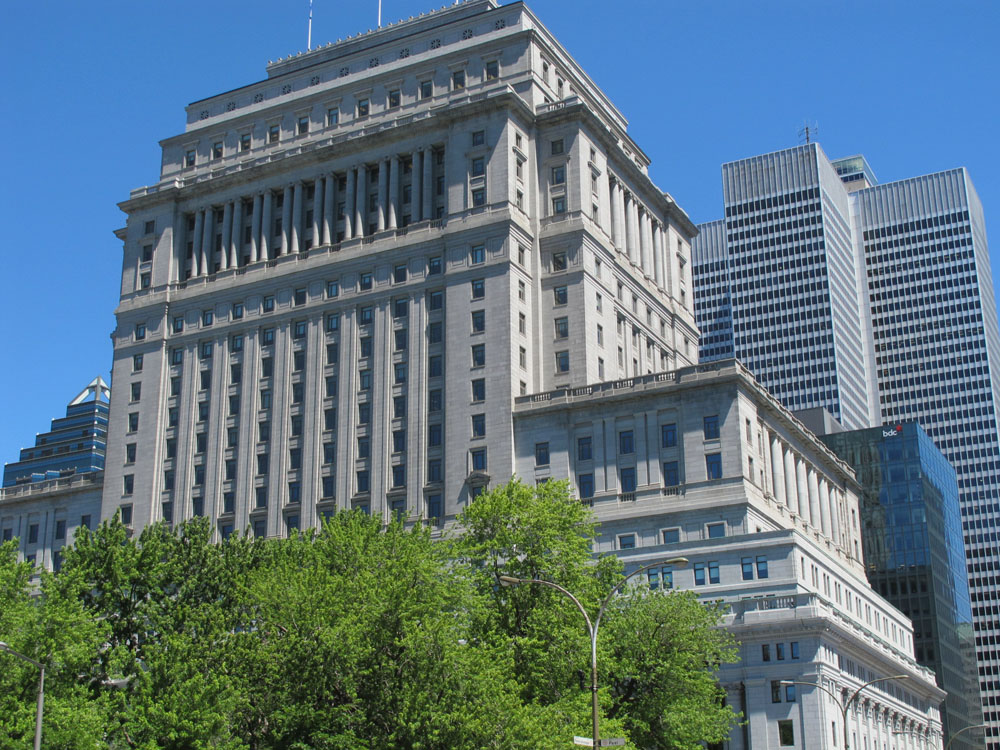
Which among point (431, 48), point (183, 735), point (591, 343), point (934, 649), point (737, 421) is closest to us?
point (183, 735)

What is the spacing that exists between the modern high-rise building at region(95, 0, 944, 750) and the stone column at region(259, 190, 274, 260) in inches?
16.8

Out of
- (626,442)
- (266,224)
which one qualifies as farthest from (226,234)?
(626,442)

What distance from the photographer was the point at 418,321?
4739 inches

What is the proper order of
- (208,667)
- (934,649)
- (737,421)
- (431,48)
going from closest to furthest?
(208,667), (737,421), (431,48), (934,649)

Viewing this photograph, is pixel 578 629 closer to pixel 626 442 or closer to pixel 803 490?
pixel 626 442

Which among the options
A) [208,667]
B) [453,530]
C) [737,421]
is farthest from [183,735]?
[737,421]

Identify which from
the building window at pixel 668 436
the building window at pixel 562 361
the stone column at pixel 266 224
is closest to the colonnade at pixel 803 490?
the building window at pixel 668 436

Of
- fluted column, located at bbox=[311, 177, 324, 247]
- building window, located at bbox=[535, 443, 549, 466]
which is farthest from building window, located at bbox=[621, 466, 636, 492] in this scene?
fluted column, located at bbox=[311, 177, 324, 247]

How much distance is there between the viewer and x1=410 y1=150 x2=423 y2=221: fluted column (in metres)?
126

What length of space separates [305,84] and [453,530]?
59.2 m

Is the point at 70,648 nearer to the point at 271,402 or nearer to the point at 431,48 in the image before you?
the point at 271,402

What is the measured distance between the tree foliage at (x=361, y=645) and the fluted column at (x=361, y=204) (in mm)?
59068

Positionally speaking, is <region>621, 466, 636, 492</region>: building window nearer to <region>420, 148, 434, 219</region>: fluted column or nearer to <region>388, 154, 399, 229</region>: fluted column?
<region>420, 148, 434, 219</region>: fluted column

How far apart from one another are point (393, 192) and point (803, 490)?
4944cm
